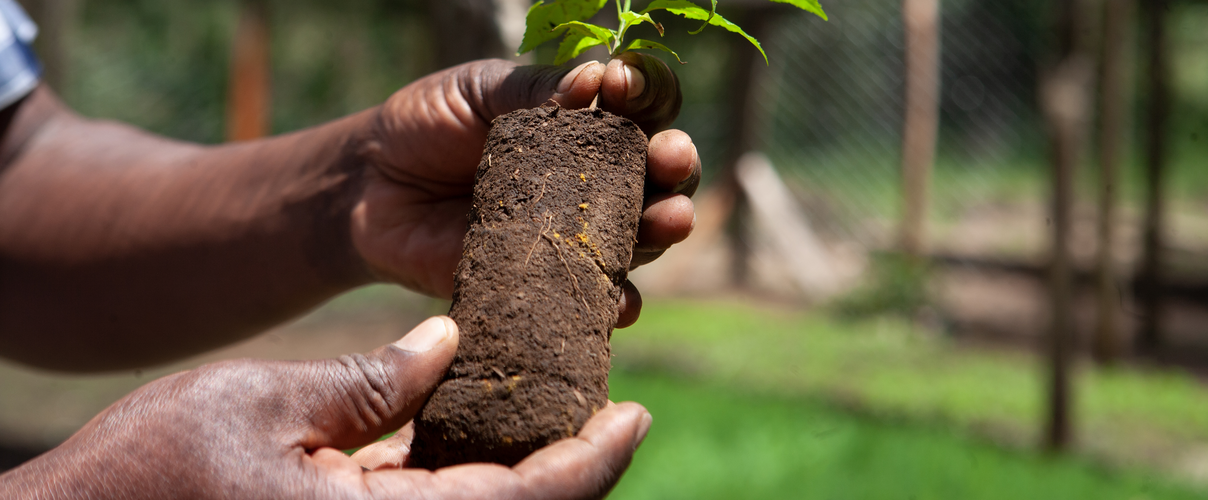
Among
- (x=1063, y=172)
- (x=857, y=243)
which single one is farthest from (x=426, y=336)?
(x=857, y=243)

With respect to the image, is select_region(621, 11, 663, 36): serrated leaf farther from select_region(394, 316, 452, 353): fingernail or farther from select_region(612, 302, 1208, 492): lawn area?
select_region(612, 302, 1208, 492): lawn area

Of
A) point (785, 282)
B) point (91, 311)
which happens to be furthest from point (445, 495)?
point (785, 282)

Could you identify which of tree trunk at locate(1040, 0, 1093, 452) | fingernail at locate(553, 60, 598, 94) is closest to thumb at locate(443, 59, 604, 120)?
fingernail at locate(553, 60, 598, 94)

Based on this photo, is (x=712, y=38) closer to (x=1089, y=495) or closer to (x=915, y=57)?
(x=915, y=57)

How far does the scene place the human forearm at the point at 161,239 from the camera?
188 cm

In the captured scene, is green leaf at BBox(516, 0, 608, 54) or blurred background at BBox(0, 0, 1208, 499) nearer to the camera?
green leaf at BBox(516, 0, 608, 54)

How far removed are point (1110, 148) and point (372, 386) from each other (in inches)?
188

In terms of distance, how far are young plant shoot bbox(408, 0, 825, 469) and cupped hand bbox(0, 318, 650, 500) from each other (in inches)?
3.6

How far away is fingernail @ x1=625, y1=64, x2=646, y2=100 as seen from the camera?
141 cm

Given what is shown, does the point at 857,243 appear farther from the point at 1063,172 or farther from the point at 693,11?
the point at 693,11

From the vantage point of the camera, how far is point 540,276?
1303 millimetres

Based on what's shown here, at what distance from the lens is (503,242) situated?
134 cm

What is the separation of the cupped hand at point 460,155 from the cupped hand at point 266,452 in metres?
0.51

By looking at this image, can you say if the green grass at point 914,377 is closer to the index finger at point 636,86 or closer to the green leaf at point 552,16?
the index finger at point 636,86
